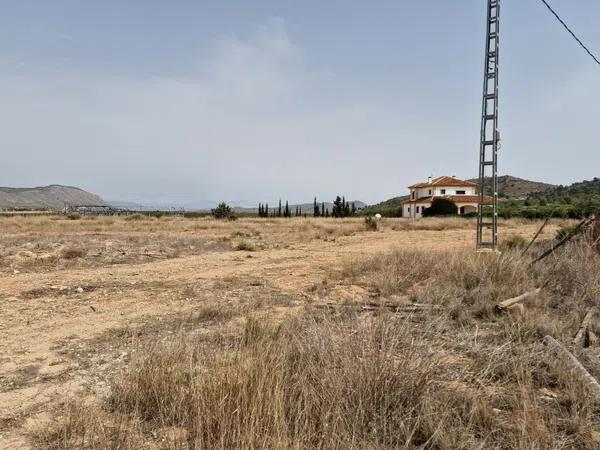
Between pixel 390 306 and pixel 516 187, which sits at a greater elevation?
pixel 516 187

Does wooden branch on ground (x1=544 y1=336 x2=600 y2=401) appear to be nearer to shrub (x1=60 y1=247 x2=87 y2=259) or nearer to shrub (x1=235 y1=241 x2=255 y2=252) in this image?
shrub (x1=60 y1=247 x2=87 y2=259)

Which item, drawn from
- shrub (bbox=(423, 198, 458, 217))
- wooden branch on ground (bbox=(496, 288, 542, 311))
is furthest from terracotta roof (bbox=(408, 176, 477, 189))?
wooden branch on ground (bbox=(496, 288, 542, 311))

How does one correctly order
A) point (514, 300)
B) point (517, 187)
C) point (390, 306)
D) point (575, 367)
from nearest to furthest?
point (575, 367), point (514, 300), point (390, 306), point (517, 187)

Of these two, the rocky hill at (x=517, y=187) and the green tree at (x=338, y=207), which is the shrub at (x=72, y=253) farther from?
the rocky hill at (x=517, y=187)

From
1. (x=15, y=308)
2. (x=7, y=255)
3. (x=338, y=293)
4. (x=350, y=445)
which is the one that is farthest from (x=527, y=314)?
(x=7, y=255)

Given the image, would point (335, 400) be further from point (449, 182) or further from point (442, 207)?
point (449, 182)

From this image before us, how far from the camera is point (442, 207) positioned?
6462 cm

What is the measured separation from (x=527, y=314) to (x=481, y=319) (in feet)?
2.16

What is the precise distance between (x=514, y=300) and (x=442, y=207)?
197ft

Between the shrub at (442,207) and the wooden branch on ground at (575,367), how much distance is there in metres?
61.4

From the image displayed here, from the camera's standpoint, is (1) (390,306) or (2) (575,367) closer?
(2) (575,367)

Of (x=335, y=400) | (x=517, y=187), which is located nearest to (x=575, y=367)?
Answer: (x=335, y=400)

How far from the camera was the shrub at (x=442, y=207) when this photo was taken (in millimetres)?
64250

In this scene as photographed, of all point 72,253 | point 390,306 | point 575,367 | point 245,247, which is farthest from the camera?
point 245,247
